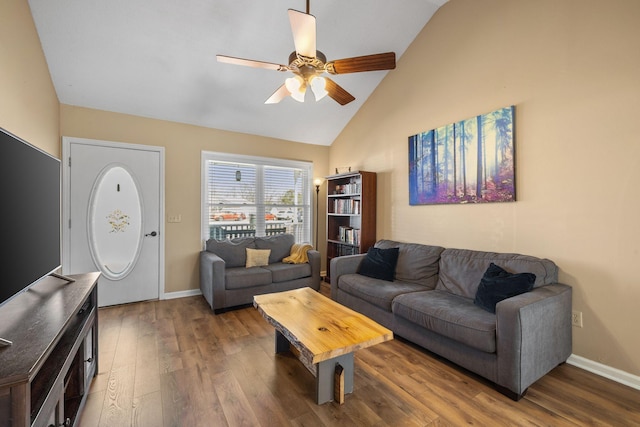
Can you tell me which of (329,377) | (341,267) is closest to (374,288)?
(341,267)

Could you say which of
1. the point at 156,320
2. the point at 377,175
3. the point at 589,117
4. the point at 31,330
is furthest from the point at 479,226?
the point at 156,320

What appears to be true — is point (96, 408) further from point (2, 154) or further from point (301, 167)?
point (301, 167)

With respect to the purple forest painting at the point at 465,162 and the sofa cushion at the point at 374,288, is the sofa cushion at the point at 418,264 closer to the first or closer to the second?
the sofa cushion at the point at 374,288

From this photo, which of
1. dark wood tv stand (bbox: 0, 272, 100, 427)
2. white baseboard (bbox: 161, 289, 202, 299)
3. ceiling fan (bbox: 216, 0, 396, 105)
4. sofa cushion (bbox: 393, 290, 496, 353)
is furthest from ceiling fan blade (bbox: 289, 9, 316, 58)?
white baseboard (bbox: 161, 289, 202, 299)

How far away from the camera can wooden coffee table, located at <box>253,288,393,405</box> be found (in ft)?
5.39

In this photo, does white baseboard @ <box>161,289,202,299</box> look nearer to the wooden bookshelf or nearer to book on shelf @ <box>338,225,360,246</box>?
the wooden bookshelf

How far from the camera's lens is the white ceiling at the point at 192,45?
2.55 m

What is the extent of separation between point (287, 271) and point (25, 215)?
2656mm

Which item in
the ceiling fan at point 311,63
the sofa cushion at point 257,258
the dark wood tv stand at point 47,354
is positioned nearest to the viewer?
the dark wood tv stand at point 47,354

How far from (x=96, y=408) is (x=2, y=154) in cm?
155

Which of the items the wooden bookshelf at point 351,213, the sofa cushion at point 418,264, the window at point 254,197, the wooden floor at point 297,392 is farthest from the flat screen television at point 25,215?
the wooden bookshelf at point 351,213

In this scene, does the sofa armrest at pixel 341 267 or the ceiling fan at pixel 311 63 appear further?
the sofa armrest at pixel 341 267

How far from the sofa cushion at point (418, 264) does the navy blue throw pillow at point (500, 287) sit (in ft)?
2.35

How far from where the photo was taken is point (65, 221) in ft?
10.7
